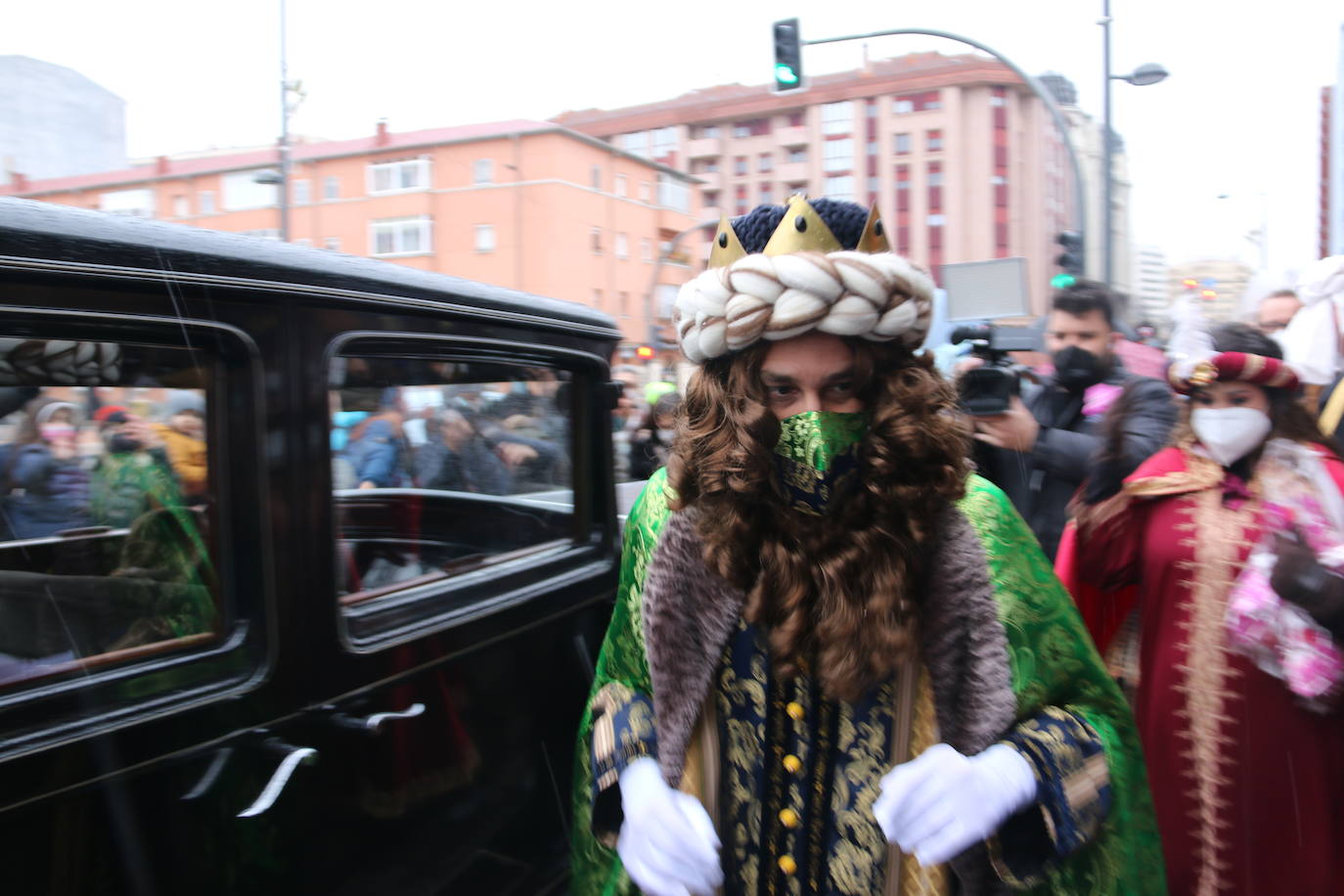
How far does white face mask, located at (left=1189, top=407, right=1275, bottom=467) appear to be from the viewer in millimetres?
2516

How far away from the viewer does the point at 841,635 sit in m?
1.45

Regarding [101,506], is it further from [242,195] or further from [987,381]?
[242,195]

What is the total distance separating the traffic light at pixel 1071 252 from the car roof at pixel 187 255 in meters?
9.16

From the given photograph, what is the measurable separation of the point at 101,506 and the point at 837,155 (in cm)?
5481

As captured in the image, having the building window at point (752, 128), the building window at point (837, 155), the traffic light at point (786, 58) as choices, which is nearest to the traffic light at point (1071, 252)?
the traffic light at point (786, 58)

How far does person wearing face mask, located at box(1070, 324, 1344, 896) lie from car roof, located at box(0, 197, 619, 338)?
6.31 ft

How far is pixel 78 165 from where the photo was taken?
2688 mm

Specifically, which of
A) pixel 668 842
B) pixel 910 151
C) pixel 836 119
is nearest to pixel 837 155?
pixel 836 119

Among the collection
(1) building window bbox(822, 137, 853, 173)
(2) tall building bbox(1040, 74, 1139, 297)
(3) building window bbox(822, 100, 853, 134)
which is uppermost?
(3) building window bbox(822, 100, 853, 134)

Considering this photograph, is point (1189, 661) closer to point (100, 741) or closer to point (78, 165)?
point (100, 741)

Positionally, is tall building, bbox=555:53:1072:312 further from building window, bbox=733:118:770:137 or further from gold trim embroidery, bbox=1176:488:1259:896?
gold trim embroidery, bbox=1176:488:1259:896

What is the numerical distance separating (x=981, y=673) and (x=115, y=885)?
52.9 inches

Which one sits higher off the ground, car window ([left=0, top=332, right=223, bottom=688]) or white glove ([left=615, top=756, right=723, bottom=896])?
car window ([left=0, top=332, right=223, bottom=688])

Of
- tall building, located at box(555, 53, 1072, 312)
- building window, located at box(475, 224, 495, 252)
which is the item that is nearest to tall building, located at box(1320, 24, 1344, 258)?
building window, located at box(475, 224, 495, 252)
